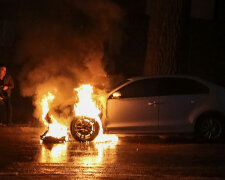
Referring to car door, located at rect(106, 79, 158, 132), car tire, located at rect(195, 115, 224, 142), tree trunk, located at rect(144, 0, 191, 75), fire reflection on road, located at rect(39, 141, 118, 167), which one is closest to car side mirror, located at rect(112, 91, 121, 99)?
car door, located at rect(106, 79, 158, 132)

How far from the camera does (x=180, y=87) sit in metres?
12.2

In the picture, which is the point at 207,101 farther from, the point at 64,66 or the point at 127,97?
the point at 64,66

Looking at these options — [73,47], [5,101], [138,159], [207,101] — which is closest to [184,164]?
[138,159]

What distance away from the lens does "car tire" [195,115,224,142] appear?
39.4ft

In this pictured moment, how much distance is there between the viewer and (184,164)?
9305 mm

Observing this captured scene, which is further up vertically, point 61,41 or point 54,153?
point 61,41

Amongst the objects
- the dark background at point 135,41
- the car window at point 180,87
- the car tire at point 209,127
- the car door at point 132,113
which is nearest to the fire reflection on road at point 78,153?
the car door at point 132,113

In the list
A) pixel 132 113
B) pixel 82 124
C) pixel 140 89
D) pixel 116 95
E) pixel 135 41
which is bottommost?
pixel 82 124

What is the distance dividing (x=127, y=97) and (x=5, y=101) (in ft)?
17.2

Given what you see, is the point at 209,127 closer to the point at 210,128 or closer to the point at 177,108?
the point at 210,128

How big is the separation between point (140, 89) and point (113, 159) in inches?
111

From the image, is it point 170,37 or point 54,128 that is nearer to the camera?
point 54,128

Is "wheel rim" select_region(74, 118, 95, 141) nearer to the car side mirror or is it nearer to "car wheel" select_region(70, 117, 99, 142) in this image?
"car wheel" select_region(70, 117, 99, 142)

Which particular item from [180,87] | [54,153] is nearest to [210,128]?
[180,87]
